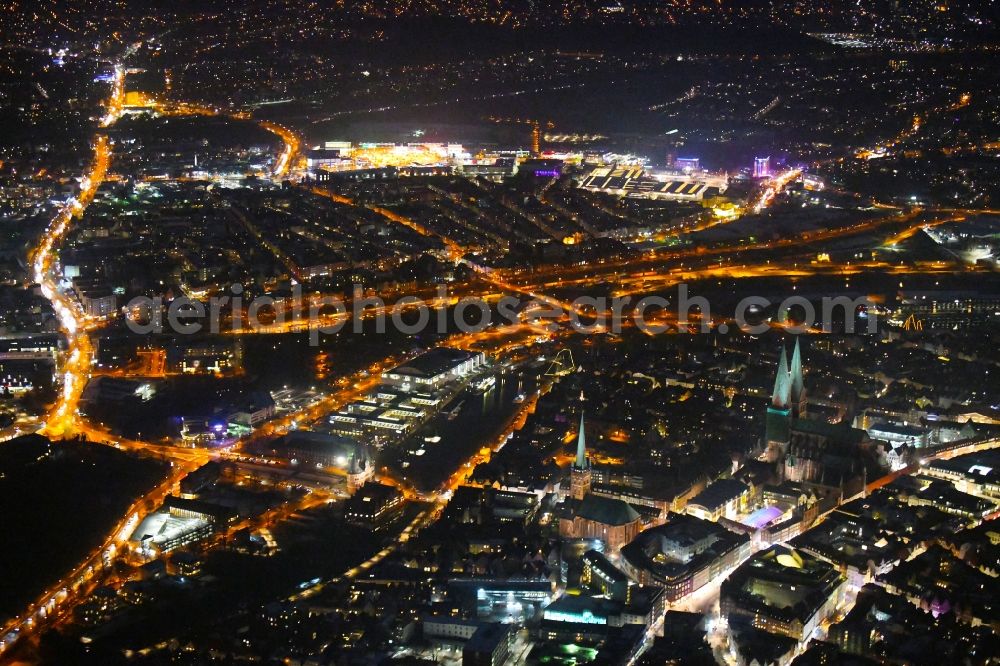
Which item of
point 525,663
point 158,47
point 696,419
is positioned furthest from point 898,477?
point 158,47

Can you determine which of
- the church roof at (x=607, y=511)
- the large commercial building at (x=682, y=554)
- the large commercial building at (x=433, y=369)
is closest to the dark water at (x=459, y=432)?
the large commercial building at (x=433, y=369)

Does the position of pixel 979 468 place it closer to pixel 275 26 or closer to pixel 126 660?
pixel 126 660

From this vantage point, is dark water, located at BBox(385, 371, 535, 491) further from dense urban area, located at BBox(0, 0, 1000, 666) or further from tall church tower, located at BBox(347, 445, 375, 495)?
tall church tower, located at BBox(347, 445, 375, 495)

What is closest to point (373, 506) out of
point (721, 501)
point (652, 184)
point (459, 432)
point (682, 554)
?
point (459, 432)

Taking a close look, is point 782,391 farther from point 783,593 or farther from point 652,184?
point 652,184

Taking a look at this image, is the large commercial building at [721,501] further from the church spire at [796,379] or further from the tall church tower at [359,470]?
the tall church tower at [359,470]

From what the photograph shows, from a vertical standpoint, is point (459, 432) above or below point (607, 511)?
above

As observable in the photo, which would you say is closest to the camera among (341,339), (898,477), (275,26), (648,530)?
(648,530)

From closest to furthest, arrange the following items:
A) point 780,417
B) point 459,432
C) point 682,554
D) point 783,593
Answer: point 783,593
point 682,554
point 780,417
point 459,432
